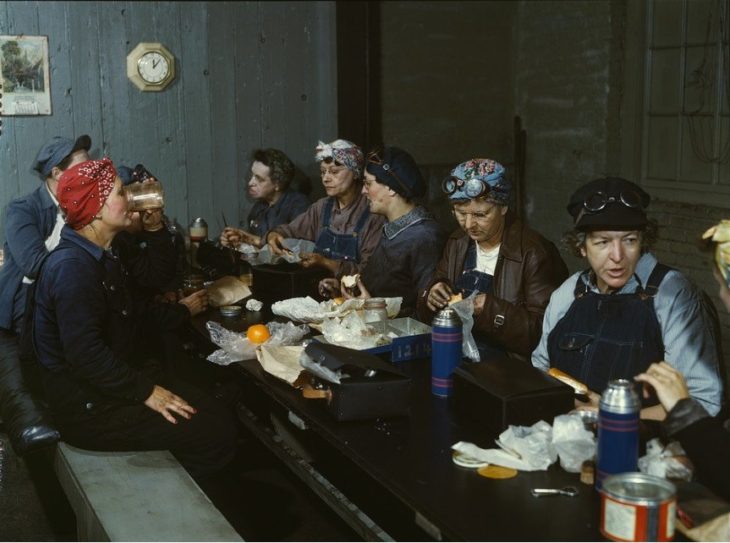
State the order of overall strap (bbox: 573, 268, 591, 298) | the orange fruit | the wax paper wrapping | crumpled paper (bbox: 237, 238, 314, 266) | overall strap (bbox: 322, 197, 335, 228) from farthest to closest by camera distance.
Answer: overall strap (bbox: 322, 197, 335, 228) → crumpled paper (bbox: 237, 238, 314, 266) → the wax paper wrapping → the orange fruit → overall strap (bbox: 573, 268, 591, 298)

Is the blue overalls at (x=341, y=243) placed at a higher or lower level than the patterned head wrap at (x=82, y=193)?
lower

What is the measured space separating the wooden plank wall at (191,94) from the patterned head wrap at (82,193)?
3106 mm

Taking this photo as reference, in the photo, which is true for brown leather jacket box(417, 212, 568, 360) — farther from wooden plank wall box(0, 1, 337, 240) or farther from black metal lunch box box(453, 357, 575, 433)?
wooden plank wall box(0, 1, 337, 240)

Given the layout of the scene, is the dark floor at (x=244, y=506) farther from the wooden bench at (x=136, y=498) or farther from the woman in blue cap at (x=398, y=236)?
the woman in blue cap at (x=398, y=236)

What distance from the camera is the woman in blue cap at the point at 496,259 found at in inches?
162

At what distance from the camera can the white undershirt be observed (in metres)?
4.32

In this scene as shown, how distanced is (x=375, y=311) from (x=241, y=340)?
2.04 ft

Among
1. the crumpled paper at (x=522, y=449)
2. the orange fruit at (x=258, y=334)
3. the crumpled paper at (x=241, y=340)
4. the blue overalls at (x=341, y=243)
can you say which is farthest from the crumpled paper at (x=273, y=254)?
the crumpled paper at (x=522, y=449)

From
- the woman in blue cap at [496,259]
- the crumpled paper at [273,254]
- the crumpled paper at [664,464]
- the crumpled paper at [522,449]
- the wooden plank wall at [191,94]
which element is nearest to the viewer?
the crumpled paper at [664,464]

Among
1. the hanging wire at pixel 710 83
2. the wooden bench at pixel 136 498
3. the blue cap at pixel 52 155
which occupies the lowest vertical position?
the wooden bench at pixel 136 498

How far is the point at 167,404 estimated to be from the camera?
3848mm

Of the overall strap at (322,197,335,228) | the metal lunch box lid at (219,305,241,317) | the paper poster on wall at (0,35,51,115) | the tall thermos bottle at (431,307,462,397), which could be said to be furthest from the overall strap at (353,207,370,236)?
the paper poster on wall at (0,35,51,115)

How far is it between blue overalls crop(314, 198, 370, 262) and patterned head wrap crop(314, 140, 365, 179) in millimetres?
341

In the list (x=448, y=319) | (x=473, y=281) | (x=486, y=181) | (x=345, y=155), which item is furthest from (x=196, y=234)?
(x=448, y=319)
